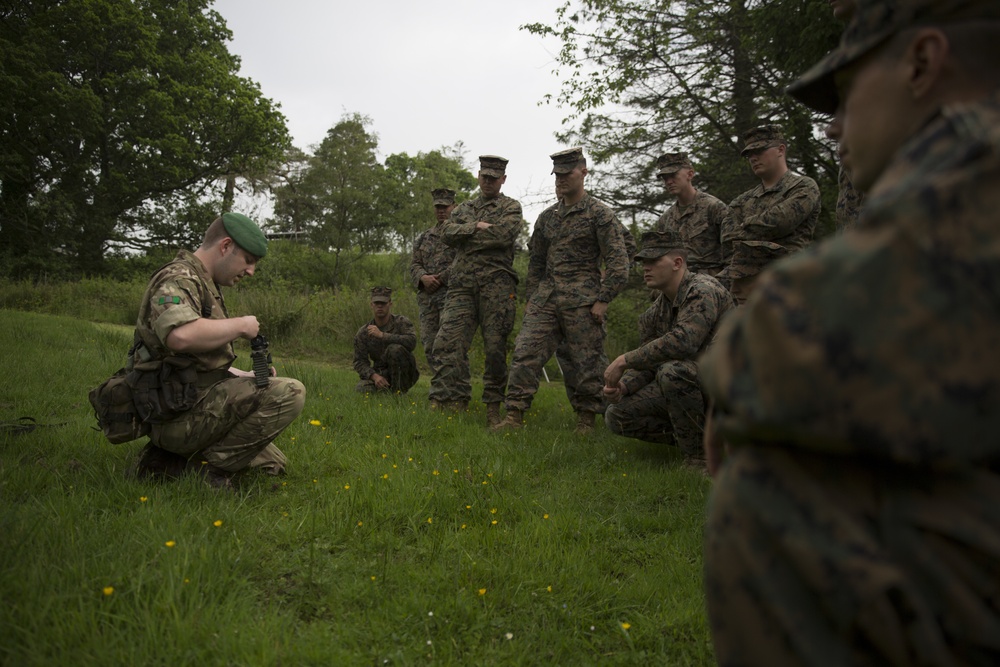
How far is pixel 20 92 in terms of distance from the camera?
829 inches

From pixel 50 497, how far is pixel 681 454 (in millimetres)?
4189

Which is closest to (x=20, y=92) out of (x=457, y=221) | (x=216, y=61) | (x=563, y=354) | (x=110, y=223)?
(x=110, y=223)

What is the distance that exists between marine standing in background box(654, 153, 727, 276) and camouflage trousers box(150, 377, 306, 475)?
4265 mm

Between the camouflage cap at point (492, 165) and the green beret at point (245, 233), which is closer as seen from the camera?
the green beret at point (245, 233)

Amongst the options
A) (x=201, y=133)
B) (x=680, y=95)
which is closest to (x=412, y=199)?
(x=201, y=133)

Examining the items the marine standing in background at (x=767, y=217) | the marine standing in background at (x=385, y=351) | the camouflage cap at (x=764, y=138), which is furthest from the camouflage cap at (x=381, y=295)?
the camouflage cap at (x=764, y=138)

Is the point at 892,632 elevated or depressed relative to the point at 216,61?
depressed

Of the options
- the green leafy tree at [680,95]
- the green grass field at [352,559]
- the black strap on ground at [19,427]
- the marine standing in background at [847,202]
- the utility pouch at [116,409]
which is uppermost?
the green leafy tree at [680,95]

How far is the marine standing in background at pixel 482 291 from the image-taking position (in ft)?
21.6

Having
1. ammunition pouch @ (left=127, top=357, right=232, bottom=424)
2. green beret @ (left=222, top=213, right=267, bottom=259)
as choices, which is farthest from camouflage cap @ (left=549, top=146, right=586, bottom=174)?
ammunition pouch @ (left=127, top=357, right=232, bottom=424)

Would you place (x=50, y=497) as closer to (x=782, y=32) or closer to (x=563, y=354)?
(x=563, y=354)

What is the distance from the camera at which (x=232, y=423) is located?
358 cm

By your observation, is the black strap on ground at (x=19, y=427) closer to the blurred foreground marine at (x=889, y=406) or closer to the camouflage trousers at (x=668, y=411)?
the camouflage trousers at (x=668, y=411)

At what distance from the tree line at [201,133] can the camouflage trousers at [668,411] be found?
7.08 metres
